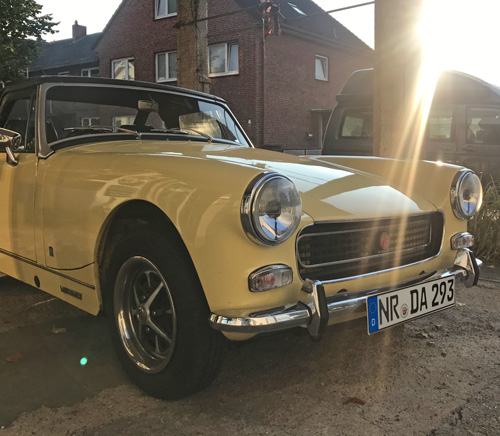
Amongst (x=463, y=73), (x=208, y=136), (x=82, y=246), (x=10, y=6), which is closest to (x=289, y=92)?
(x=10, y=6)

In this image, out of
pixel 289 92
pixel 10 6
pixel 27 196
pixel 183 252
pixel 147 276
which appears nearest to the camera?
pixel 183 252

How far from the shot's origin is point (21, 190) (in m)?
2.99

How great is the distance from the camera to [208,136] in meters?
3.46

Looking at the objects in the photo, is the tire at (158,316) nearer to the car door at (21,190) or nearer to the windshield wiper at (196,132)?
the car door at (21,190)

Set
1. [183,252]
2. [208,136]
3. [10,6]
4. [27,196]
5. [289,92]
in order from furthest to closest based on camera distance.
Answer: [289,92], [10,6], [208,136], [27,196], [183,252]

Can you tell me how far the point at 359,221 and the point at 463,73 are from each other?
630 cm

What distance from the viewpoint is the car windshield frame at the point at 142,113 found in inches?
118

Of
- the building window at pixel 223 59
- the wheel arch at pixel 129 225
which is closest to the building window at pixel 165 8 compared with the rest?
the building window at pixel 223 59

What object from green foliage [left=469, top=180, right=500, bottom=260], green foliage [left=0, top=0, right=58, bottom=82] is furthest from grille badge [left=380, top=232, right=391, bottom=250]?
green foliage [left=0, top=0, right=58, bottom=82]

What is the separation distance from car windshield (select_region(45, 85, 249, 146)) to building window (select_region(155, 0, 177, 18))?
55.4 feet

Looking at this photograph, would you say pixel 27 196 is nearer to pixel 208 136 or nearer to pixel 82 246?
pixel 82 246

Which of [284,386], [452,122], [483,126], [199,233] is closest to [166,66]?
[452,122]

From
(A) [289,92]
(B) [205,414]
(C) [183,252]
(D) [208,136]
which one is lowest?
(B) [205,414]

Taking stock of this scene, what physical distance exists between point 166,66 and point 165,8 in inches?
86.8
